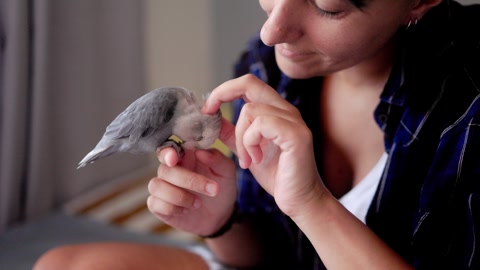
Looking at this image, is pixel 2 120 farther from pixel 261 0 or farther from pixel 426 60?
pixel 426 60

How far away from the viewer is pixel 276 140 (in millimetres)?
583

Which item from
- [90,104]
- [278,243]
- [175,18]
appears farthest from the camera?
[175,18]

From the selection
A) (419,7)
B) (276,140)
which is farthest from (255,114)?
(419,7)

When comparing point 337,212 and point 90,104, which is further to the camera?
point 90,104

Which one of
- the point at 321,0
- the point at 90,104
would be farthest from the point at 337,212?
the point at 90,104

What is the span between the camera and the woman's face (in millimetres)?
596

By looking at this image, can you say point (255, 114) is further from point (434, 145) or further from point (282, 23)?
point (434, 145)

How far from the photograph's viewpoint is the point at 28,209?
3.77ft

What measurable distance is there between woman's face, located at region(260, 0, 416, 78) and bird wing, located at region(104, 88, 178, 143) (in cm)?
14

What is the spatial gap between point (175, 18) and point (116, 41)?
17 centimetres

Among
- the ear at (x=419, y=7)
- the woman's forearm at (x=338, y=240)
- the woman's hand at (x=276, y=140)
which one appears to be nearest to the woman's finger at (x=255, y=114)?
the woman's hand at (x=276, y=140)

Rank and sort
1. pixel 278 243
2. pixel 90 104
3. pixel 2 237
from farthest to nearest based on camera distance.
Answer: pixel 90 104, pixel 2 237, pixel 278 243

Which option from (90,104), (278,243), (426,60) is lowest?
(278,243)

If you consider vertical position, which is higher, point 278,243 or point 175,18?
point 175,18
